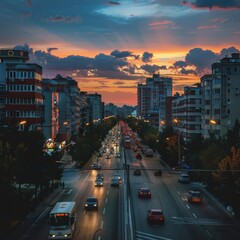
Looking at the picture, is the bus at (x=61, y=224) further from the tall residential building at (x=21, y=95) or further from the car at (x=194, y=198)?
the tall residential building at (x=21, y=95)

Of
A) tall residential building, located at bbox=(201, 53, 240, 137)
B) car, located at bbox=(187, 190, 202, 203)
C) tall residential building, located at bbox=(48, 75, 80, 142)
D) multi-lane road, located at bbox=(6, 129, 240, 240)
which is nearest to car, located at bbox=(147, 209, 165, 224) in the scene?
multi-lane road, located at bbox=(6, 129, 240, 240)

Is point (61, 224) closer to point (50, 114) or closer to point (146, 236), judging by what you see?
point (146, 236)

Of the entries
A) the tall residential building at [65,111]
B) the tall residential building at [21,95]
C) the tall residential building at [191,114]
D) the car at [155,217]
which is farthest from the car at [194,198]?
the tall residential building at [65,111]

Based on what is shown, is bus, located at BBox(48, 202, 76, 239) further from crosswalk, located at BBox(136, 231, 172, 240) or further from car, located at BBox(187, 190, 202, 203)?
car, located at BBox(187, 190, 202, 203)

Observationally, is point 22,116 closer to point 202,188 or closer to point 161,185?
point 161,185

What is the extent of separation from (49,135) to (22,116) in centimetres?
2674

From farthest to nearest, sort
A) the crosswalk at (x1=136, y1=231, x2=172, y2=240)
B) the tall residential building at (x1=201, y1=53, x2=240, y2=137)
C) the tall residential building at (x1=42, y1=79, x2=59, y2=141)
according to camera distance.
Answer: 1. the tall residential building at (x1=42, y1=79, x2=59, y2=141)
2. the tall residential building at (x1=201, y1=53, x2=240, y2=137)
3. the crosswalk at (x1=136, y1=231, x2=172, y2=240)

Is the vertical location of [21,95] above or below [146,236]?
above

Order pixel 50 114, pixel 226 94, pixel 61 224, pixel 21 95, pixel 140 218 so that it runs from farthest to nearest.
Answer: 1. pixel 50 114
2. pixel 226 94
3. pixel 21 95
4. pixel 140 218
5. pixel 61 224

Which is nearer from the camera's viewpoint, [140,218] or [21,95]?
[140,218]

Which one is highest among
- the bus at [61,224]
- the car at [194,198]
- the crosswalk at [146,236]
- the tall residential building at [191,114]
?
the tall residential building at [191,114]

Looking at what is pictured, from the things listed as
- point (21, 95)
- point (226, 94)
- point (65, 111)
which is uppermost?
point (226, 94)

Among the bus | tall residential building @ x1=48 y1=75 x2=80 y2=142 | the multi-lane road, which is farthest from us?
tall residential building @ x1=48 y1=75 x2=80 y2=142

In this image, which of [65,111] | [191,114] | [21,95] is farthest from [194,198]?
[65,111]
